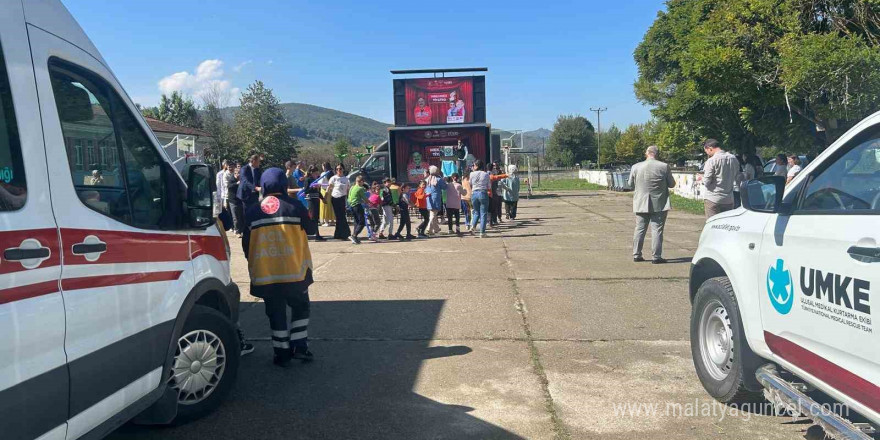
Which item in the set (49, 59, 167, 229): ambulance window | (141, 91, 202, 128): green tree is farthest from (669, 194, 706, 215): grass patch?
(141, 91, 202, 128): green tree

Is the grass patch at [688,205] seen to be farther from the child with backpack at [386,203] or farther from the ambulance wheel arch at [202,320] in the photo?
the ambulance wheel arch at [202,320]

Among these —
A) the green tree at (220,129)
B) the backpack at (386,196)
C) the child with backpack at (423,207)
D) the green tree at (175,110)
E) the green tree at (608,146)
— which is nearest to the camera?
the backpack at (386,196)

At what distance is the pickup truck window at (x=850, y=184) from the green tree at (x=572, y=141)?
85.0 metres

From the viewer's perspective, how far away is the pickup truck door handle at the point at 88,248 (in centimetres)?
266

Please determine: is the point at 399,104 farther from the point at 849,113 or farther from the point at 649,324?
the point at 649,324

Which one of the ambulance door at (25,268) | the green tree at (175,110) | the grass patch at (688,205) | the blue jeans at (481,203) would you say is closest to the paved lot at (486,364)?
the ambulance door at (25,268)

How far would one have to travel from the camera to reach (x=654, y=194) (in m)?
9.47

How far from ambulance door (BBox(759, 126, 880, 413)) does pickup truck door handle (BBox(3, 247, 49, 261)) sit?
11.0 feet

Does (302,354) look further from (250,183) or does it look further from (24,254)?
(250,183)

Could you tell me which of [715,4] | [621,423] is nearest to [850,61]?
[715,4]

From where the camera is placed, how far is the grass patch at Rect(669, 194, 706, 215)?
777 inches

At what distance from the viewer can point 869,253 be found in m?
2.52

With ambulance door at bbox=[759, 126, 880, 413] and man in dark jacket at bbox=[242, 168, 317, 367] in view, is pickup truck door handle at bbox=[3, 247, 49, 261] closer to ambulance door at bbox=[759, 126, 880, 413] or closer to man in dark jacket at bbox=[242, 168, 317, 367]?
man in dark jacket at bbox=[242, 168, 317, 367]

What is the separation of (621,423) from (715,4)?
19.0 metres
